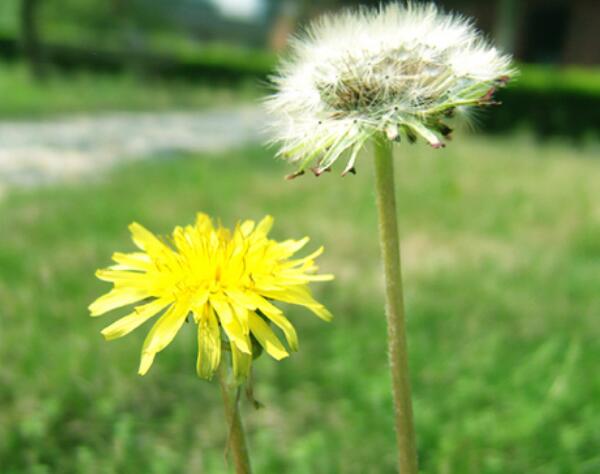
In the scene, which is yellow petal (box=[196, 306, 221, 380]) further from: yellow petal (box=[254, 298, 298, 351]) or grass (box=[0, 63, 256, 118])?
grass (box=[0, 63, 256, 118])

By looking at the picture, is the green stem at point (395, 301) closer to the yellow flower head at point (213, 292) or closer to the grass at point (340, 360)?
the yellow flower head at point (213, 292)

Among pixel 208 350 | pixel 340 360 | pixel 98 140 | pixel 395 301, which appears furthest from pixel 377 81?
pixel 98 140

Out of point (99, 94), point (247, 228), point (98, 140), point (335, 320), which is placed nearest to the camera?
point (247, 228)

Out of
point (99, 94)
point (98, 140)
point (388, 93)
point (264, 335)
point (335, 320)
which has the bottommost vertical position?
point (264, 335)

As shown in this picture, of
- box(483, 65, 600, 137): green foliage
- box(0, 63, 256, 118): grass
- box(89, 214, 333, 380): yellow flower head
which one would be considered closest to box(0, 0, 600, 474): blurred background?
box(89, 214, 333, 380): yellow flower head

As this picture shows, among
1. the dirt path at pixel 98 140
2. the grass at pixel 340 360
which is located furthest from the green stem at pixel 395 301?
the dirt path at pixel 98 140

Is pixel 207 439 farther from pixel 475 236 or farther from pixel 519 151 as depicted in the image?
pixel 519 151

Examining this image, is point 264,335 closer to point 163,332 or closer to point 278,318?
point 278,318
